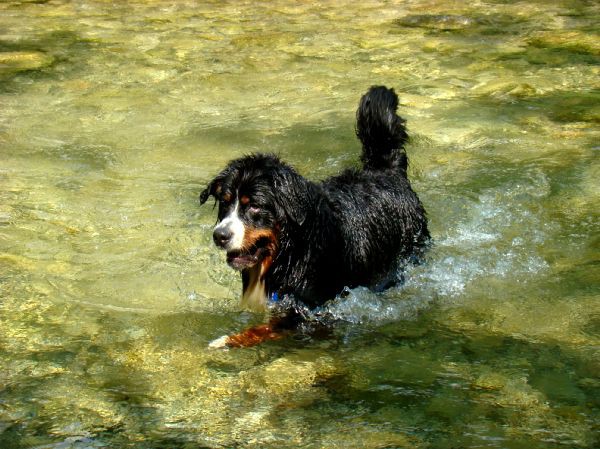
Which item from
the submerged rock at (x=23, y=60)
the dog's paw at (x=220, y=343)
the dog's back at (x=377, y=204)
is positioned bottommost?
the dog's paw at (x=220, y=343)

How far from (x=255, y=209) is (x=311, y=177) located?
2.46m

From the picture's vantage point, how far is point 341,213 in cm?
513

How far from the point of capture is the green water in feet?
13.2

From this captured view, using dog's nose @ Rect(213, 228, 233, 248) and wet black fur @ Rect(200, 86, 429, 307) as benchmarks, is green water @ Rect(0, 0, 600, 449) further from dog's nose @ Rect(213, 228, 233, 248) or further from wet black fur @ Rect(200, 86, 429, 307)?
dog's nose @ Rect(213, 228, 233, 248)

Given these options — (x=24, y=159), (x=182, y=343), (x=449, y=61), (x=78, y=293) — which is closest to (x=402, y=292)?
(x=182, y=343)

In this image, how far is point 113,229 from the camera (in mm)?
6242

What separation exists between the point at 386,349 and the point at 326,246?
0.68m

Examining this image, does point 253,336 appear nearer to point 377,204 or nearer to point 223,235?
point 223,235

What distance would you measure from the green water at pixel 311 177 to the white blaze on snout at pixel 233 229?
57 cm

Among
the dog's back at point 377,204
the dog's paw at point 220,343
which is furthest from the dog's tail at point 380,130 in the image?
the dog's paw at point 220,343

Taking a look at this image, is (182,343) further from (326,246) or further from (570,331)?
(570,331)

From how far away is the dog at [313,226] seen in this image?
4.63 m

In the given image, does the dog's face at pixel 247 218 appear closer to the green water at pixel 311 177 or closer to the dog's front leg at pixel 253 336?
the dog's front leg at pixel 253 336

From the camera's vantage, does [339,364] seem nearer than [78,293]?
Yes
